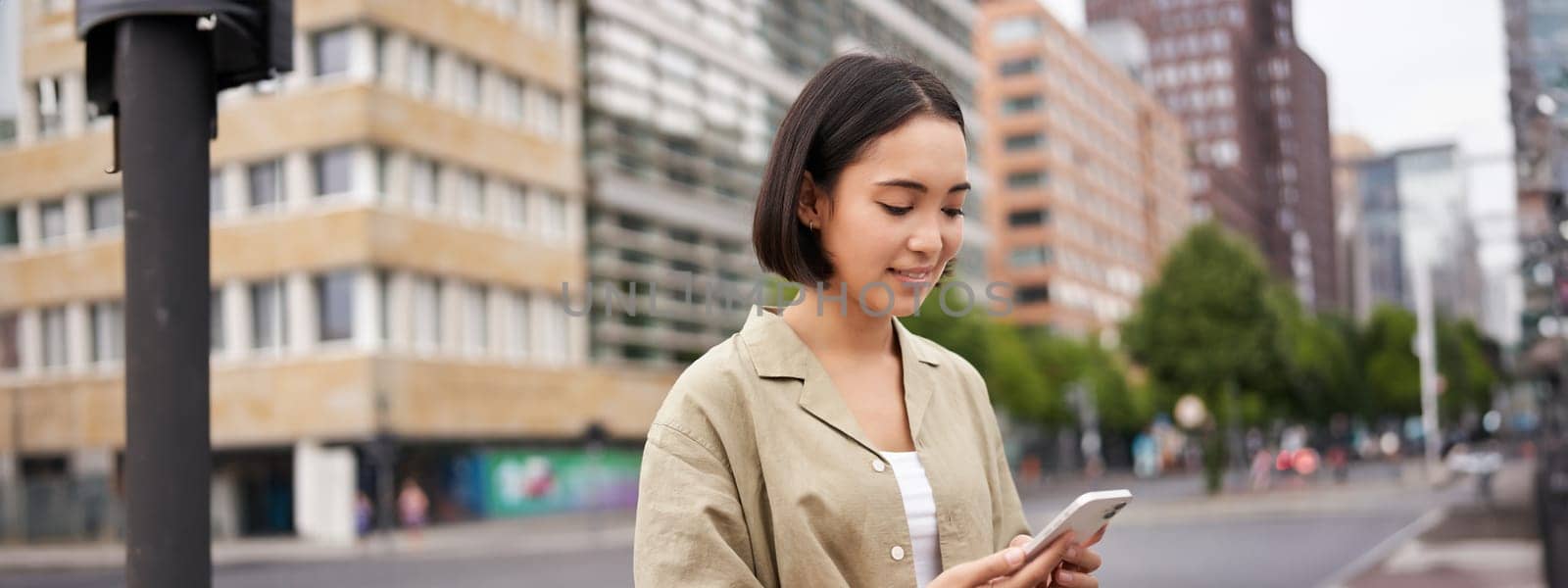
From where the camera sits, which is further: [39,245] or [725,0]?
[39,245]

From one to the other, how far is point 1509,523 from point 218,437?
25.5 m

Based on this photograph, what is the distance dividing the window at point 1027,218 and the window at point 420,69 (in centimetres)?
5315

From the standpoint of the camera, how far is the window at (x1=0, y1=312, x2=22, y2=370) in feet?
120

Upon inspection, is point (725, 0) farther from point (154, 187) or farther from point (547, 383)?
point (154, 187)

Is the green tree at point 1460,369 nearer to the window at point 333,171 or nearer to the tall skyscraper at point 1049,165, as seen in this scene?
the tall skyscraper at point 1049,165

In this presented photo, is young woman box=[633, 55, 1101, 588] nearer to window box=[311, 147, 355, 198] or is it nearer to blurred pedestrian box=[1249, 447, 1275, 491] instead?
window box=[311, 147, 355, 198]

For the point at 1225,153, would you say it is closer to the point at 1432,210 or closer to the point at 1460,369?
the point at 1460,369

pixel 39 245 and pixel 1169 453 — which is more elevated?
pixel 39 245

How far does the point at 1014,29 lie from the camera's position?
8406 centimetres

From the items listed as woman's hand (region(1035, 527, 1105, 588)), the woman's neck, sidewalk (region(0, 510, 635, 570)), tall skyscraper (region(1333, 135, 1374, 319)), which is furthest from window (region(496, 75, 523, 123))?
tall skyscraper (region(1333, 135, 1374, 319))

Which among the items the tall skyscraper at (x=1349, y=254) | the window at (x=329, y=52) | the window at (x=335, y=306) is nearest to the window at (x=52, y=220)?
the window at (x=335, y=306)

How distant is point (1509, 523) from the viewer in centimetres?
2195

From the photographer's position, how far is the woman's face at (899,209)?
200 cm

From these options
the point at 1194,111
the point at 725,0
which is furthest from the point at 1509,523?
the point at 1194,111
